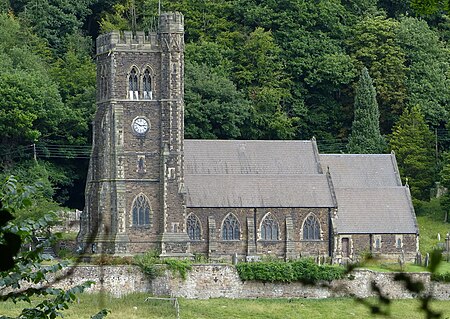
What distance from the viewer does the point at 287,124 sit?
7194 centimetres

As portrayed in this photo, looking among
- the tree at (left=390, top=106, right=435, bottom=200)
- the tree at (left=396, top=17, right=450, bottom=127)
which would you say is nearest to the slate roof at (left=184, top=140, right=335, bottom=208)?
the tree at (left=390, top=106, right=435, bottom=200)

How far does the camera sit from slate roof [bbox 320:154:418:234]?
58.1 meters

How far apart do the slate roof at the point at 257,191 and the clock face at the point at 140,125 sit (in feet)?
9.74

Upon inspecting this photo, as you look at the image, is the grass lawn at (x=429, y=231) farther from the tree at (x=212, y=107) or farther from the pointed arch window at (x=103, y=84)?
the pointed arch window at (x=103, y=84)

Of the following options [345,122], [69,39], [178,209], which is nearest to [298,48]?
[345,122]

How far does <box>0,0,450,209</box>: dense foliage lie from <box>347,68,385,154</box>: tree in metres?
0.13

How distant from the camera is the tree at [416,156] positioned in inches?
2606

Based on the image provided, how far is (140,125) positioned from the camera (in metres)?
56.1

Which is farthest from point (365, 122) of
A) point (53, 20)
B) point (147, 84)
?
point (53, 20)

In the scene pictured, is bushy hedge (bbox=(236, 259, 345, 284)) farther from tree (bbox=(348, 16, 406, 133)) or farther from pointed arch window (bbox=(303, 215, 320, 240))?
tree (bbox=(348, 16, 406, 133))

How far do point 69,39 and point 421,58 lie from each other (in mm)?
20664

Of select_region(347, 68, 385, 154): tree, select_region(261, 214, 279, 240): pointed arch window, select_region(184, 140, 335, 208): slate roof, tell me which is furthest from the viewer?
select_region(347, 68, 385, 154): tree

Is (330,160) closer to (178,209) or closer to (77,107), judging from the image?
(178,209)

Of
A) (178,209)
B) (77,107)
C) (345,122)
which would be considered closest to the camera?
(178,209)
